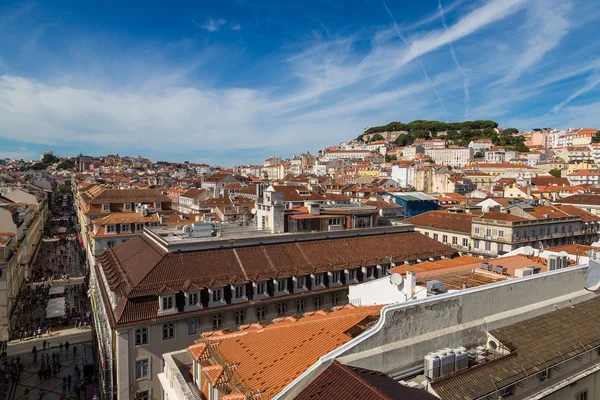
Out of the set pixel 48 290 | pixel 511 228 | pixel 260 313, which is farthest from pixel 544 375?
pixel 48 290

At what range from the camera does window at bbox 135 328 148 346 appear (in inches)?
806

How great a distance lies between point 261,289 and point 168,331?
18.0 feet

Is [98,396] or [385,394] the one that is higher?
[385,394]

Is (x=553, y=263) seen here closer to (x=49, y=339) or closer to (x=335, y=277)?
(x=335, y=277)

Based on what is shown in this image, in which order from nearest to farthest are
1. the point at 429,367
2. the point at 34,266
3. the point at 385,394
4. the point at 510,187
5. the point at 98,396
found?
the point at 385,394
the point at 429,367
the point at 98,396
the point at 34,266
the point at 510,187

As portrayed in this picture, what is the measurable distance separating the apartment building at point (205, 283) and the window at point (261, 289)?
2.2 inches

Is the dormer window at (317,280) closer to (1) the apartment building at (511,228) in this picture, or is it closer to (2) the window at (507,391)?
(2) the window at (507,391)

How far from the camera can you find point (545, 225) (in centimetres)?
4825

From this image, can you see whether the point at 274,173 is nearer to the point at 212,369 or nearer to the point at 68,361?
the point at 68,361

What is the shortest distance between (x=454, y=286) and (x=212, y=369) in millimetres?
9814

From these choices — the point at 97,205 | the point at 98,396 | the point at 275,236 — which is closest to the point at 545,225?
the point at 275,236

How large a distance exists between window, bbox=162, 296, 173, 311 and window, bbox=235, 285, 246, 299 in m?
3.58

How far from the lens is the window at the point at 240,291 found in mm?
22984

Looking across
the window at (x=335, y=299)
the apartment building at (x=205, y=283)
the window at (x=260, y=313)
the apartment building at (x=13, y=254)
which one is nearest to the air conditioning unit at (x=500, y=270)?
the apartment building at (x=205, y=283)
